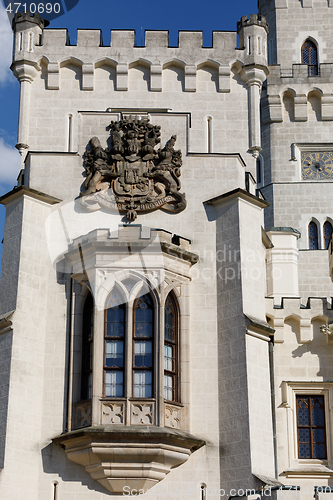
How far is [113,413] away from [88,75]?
31.1ft

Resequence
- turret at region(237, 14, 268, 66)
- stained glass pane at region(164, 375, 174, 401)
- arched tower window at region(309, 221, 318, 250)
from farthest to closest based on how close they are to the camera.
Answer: arched tower window at region(309, 221, 318, 250), turret at region(237, 14, 268, 66), stained glass pane at region(164, 375, 174, 401)

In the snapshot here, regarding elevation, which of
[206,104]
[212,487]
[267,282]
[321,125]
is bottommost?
[212,487]

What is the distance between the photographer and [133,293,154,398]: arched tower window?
1877 centimetres

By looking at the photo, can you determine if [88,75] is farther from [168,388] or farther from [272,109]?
[272,109]

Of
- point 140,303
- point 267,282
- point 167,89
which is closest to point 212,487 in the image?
point 140,303

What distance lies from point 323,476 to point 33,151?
34.5 feet

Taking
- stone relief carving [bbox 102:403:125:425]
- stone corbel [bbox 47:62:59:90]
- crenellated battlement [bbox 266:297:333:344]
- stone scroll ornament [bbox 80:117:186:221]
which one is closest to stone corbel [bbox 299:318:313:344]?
crenellated battlement [bbox 266:297:333:344]

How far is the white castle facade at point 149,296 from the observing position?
730 inches

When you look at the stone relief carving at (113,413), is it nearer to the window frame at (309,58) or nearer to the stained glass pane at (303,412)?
the stained glass pane at (303,412)

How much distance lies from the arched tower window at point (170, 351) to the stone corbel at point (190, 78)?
6292mm

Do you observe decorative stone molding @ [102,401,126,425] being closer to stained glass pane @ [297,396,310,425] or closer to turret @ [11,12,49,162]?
stained glass pane @ [297,396,310,425]

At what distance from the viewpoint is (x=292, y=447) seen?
69.4 ft

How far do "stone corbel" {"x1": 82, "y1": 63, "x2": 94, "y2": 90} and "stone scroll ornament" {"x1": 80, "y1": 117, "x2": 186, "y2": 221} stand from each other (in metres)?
2.08

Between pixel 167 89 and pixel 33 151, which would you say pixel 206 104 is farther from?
pixel 33 151
